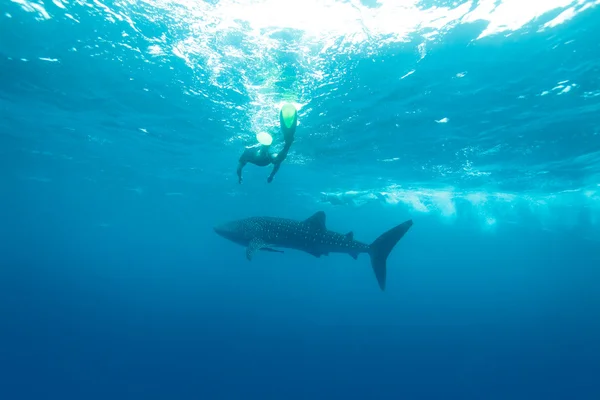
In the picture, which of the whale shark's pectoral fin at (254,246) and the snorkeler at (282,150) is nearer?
the whale shark's pectoral fin at (254,246)

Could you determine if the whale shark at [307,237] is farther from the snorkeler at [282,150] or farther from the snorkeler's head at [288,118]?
the snorkeler's head at [288,118]

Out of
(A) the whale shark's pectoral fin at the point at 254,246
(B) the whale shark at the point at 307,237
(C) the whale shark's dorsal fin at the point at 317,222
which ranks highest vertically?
(C) the whale shark's dorsal fin at the point at 317,222

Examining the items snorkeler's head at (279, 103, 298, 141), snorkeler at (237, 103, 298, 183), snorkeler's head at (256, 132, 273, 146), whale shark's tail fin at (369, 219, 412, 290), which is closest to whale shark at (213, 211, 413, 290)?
whale shark's tail fin at (369, 219, 412, 290)

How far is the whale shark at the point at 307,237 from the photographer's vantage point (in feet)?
27.3

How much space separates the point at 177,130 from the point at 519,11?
60.6ft

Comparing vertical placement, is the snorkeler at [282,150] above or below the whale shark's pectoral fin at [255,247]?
above

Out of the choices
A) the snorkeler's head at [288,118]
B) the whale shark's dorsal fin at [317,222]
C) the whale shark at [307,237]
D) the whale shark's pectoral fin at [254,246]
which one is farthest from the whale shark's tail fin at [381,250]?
the snorkeler's head at [288,118]

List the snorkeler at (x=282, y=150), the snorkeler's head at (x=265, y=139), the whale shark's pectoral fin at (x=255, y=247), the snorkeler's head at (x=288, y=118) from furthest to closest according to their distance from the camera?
the snorkeler's head at (x=265, y=139) < the snorkeler at (x=282, y=150) < the snorkeler's head at (x=288, y=118) < the whale shark's pectoral fin at (x=255, y=247)

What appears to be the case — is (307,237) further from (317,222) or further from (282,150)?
(282,150)

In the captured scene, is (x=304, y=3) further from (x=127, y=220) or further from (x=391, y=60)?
(x=127, y=220)

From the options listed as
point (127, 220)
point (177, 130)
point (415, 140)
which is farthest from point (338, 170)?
point (127, 220)

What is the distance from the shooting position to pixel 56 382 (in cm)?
1930

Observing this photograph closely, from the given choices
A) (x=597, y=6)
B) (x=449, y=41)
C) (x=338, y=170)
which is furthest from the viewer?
(x=338, y=170)

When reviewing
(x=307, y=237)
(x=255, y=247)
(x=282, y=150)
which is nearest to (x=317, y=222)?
(x=307, y=237)
